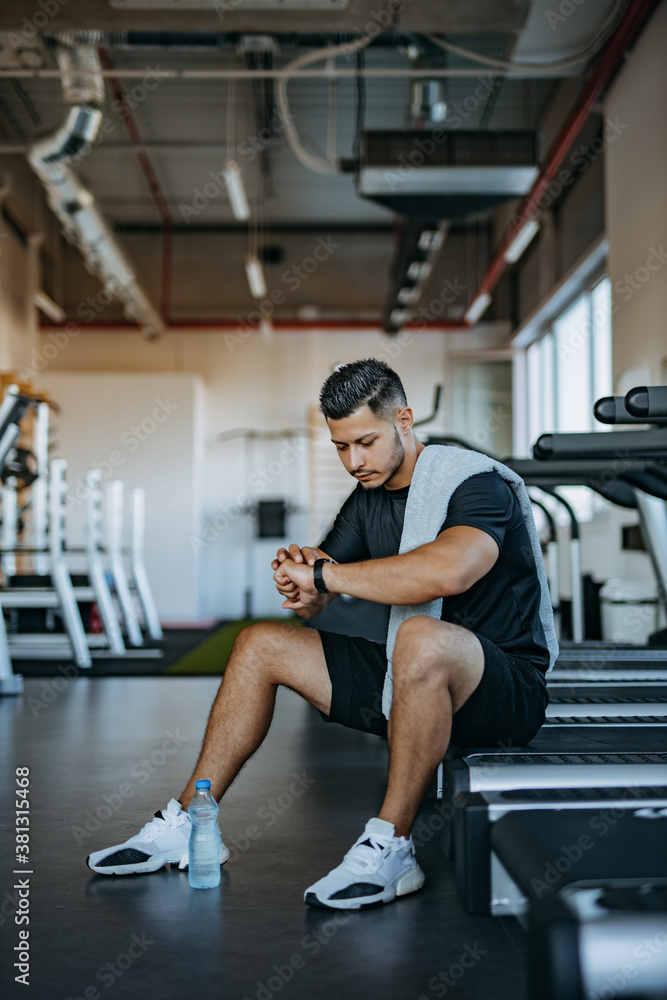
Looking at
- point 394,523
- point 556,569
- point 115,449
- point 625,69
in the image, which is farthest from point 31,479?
point 115,449

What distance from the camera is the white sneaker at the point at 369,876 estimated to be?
1.62 meters

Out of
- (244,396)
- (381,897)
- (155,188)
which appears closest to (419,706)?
(381,897)

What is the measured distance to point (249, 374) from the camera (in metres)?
11.7

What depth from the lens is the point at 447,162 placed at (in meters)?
5.44

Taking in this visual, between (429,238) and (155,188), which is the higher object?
(155,188)

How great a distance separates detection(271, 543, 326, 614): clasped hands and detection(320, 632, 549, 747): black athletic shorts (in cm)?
11

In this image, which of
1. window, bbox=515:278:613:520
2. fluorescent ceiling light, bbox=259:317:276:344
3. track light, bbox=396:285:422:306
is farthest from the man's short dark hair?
fluorescent ceiling light, bbox=259:317:276:344

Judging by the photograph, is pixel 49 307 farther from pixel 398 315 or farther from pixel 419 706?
pixel 419 706

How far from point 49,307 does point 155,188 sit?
1.73 metres

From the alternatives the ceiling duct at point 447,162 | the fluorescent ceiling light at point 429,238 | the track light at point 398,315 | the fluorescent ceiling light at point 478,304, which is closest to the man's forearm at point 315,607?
the ceiling duct at point 447,162

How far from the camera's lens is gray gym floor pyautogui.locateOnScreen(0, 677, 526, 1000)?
4.39ft

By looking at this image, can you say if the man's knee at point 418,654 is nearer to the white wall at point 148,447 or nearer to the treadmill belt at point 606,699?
the treadmill belt at point 606,699

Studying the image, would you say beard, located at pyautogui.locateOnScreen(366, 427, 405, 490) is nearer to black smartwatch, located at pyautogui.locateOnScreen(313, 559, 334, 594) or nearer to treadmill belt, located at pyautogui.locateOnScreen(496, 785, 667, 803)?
black smartwatch, located at pyautogui.locateOnScreen(313, 559, 334, 594)

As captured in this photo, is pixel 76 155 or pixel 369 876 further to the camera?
pixel 76 155
